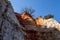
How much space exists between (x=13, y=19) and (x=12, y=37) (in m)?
1.67

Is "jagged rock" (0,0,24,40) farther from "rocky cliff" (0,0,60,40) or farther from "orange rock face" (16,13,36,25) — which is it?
"orange rock face" (16,13,36,25)

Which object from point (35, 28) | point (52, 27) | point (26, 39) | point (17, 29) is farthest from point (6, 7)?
point (52, 27)

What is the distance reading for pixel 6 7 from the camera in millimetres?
15359

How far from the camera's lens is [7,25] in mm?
14266

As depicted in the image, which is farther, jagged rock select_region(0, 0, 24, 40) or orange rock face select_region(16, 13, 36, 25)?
orange rock face select_region(16, 13, 36, 25)

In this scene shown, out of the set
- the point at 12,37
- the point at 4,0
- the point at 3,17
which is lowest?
the point at 12,37

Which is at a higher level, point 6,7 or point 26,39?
point 6,7

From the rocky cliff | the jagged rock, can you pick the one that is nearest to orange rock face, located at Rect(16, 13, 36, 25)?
the rocky cliff

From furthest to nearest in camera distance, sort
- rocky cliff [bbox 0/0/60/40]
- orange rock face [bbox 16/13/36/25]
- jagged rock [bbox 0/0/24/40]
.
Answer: orange rock face [bbox 16/13/36/25] < rocky cliff [bbox 0/0/60/40] < jagged rock [bbox 0/0/24/40]

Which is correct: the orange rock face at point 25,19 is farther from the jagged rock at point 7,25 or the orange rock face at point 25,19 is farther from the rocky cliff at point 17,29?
the jagged rock at point 7,25

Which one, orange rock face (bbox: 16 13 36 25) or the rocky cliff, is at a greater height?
orange rock face (bbox: 16 13 36 25)

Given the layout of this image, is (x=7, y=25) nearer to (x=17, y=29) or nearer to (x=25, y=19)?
(x=17, y=29)

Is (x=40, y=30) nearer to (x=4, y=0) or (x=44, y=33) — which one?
(x=44, y=33)

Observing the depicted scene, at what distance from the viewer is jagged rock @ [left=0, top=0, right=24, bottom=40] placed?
45.2 ft
